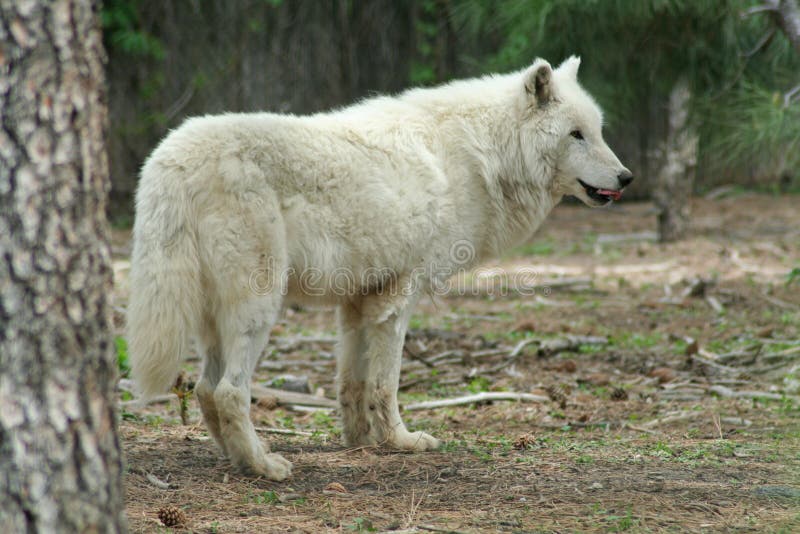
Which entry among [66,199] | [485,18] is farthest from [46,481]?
[485,18]

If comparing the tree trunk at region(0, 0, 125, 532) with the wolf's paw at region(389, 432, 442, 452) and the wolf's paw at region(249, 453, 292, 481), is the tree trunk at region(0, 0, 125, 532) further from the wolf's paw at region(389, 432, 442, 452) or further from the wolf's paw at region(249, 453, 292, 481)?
the wolf's paw at region(389, 432, 442, 452)

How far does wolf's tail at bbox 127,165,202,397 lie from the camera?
355 centimetres

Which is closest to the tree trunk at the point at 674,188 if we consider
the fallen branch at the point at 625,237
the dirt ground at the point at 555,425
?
the fallen branch at the point at 625,237

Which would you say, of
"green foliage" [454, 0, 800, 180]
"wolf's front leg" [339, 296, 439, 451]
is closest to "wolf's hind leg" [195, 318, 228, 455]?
"wolf's front leg" [339, 296, 439, 451]

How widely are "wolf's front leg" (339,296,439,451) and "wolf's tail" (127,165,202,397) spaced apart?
3.39 feet

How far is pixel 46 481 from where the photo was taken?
6.63 feet

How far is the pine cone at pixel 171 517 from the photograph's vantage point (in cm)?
293

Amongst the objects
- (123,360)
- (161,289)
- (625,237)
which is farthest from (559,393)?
(625,237)

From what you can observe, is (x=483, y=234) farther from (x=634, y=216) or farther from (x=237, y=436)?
(x=634, y=216)

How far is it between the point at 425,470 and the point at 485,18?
16.5 ft

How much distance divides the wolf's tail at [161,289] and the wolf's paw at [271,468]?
1.78 feet

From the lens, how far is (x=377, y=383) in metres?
4.30

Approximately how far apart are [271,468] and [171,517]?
79 centimetres

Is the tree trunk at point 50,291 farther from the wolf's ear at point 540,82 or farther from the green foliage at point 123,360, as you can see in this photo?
the green foliage at point 123,360
